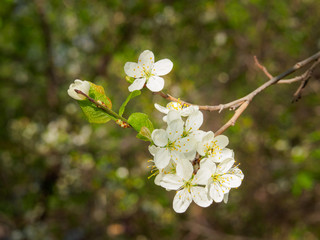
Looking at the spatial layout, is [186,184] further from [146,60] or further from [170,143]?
[146,60]

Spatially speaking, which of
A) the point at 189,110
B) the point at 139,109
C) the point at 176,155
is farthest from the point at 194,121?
the point at 139,109

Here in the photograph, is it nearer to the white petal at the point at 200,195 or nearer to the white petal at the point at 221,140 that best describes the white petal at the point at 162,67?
the white petal at the point at 221,140

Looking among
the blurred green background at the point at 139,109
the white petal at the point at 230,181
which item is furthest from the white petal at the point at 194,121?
the blurred green background at the point at 139,109

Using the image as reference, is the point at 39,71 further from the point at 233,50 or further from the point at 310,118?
the point at 310,118

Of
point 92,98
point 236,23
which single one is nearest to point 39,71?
point 236,23

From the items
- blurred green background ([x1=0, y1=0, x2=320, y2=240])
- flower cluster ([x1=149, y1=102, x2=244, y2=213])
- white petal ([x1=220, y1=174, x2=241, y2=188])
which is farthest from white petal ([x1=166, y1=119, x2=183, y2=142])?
blurred green background ([x1=0, y1=0, x2=320, y2=240])

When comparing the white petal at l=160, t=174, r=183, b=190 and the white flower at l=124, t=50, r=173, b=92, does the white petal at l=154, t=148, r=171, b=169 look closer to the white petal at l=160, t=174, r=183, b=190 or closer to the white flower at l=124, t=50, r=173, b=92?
the white petal at l=160, t=174, r=183, b=190
